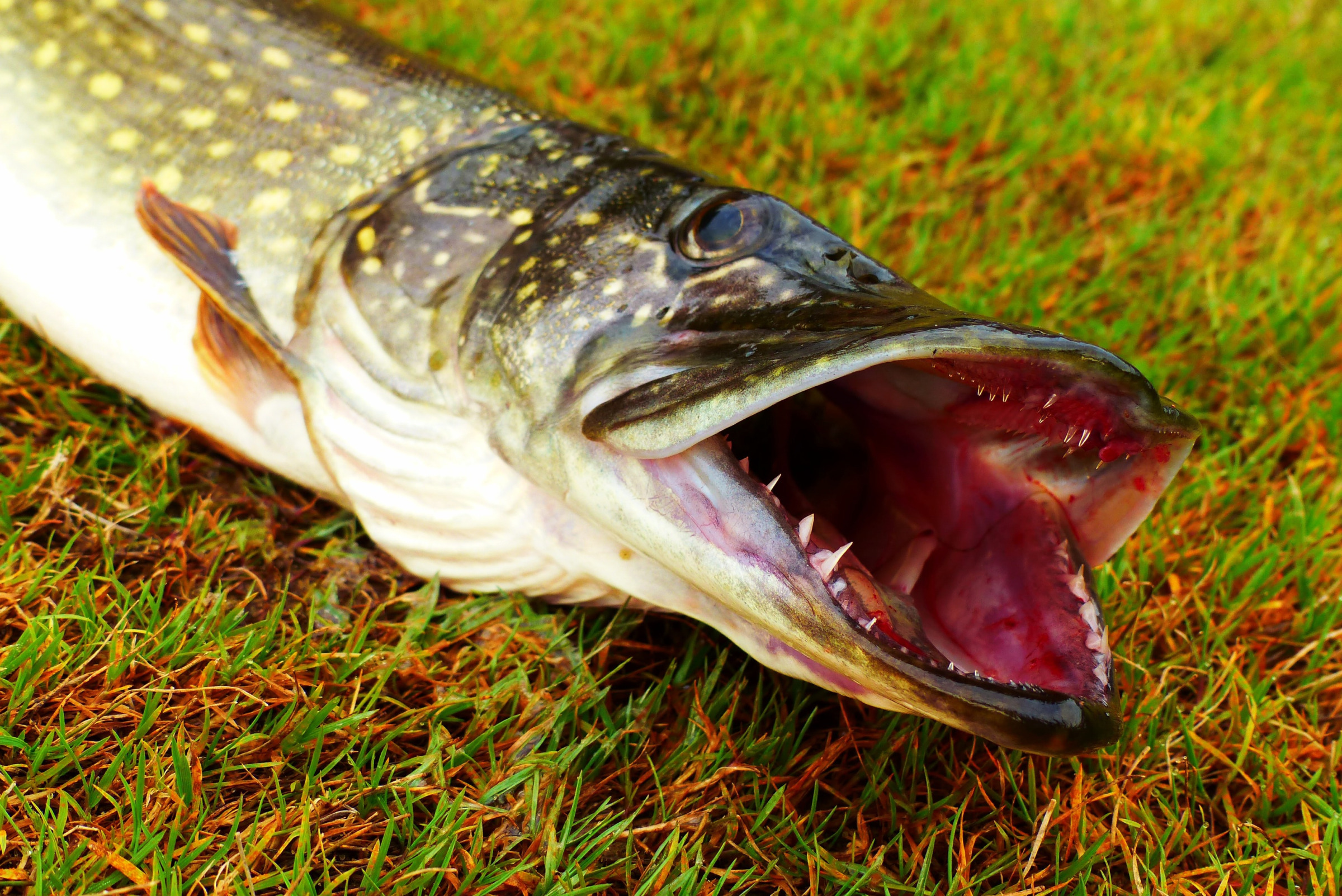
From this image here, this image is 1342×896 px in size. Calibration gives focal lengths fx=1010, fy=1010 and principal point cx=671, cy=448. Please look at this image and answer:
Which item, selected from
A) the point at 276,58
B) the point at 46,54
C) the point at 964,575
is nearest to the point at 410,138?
the point at 276,58

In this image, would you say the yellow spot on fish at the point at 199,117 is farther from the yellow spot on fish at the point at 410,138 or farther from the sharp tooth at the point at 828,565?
the sharp tooth at the point at 828,565

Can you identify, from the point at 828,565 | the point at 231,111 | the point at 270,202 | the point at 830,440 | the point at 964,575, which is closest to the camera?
the point at 828,565

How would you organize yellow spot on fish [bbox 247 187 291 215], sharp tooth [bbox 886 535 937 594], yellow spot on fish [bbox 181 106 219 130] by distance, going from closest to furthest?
sharp tooth [bbox 886 535 937 594] < yellow spot on fish [bbox 247 187 291 215] < yellow spot on fish [bbox 181 106 219 130]

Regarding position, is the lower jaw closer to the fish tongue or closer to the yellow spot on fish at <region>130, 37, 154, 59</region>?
the fish tongue

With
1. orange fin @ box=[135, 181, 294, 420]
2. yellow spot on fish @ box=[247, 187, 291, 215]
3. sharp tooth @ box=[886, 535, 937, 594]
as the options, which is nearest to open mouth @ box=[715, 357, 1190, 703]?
sharp tooth @ box=[886, 535, 937, 594]

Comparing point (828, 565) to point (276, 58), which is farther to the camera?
point (276, 58)

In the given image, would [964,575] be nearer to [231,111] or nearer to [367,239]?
[367,239]
